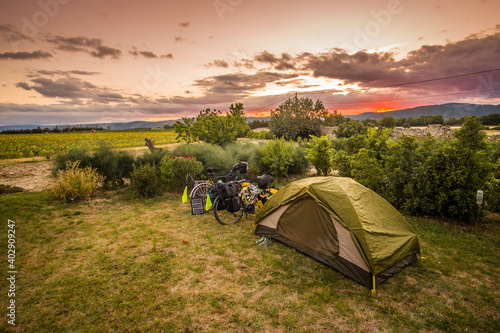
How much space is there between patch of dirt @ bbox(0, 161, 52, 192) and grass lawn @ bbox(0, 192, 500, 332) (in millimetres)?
5168

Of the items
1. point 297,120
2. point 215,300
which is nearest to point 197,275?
point 215,300

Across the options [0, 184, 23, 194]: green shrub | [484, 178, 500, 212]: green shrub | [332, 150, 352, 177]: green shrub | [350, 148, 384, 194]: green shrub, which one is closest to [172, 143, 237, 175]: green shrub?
[332, 150, 352, 177]: green shrub

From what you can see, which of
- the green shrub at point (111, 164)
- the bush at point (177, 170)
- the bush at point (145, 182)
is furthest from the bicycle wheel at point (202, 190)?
the green shrub at point (111, 164)

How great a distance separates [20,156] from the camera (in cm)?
1880

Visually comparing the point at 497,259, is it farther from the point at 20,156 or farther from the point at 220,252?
the point at 20,156

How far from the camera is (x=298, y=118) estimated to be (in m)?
32.3

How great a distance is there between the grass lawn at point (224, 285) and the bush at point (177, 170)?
351 cm

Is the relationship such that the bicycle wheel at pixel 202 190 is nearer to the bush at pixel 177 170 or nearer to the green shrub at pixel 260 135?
the bush at pixel 177 170

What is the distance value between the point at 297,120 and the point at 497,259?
29255 mm

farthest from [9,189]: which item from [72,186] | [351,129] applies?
[351,129]

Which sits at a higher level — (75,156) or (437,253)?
(75,156)

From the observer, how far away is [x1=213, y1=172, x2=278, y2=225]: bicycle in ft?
20.7

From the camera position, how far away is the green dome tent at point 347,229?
3836 mm

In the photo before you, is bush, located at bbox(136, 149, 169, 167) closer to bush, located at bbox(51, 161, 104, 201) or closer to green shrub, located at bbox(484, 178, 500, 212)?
bush, located at bbox(51, 161, 104, 201)
